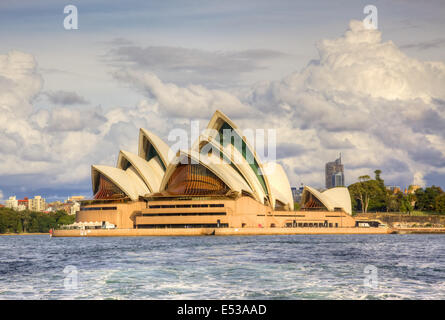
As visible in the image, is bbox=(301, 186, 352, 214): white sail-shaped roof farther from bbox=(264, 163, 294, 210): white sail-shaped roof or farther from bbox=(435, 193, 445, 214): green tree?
bbox=(435, 193, 445, 214): green tree

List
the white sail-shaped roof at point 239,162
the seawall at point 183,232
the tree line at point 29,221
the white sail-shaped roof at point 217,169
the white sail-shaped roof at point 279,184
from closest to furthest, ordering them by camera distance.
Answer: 1. the seawall at point 183,232
2. the white sail-shaped roof at point 217,169
3. the white sail-shaped roof at point 239,162
4. the white sail-shaped roof at point 279,184
5. the tree line at point 29,221

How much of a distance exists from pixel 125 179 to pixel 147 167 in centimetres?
468

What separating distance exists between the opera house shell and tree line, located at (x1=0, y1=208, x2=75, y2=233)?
1719 inches

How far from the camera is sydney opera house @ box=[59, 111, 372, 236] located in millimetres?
95938

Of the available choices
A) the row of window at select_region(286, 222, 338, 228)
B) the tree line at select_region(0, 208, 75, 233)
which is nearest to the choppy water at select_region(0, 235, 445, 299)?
the row of window at select_region(286, 222, 338, 228)

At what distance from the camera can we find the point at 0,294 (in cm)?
2409

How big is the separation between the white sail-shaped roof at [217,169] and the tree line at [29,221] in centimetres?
5521

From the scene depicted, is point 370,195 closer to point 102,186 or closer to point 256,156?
point 256,156

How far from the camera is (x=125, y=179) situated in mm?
101938

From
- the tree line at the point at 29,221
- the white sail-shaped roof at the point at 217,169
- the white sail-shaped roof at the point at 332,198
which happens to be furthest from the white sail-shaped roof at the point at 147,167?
the tree line at the point at 29,221

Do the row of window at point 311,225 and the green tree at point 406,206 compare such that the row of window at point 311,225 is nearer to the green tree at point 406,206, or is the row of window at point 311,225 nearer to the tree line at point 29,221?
the green tree at point 406,206

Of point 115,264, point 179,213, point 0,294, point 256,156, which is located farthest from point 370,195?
point 0,294

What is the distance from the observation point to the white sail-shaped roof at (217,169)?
96312mm
